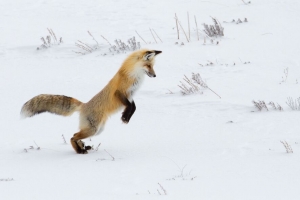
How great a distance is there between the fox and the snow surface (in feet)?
1.23

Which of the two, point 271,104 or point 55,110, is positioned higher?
point 55,110

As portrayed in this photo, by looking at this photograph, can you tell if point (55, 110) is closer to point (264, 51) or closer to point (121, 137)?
point (121, 137)

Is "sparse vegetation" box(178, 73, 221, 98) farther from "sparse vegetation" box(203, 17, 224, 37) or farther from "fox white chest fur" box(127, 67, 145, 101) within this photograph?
"sparse vegetation" box(203, 17, 224, 37)

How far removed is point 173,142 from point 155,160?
964mm

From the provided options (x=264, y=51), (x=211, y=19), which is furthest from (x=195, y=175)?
(x=211, y=19)

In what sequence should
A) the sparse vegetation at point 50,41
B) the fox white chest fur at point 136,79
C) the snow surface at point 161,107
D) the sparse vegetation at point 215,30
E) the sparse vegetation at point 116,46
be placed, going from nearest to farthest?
the snow surface at point 161,107
the fox white chest fur at point 136,79
the sparse vegetation at point 116,46
the sparse vegetation at point 215,30
the sparse vegetation at point 50,41

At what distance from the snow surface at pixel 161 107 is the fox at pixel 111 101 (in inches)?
14.7

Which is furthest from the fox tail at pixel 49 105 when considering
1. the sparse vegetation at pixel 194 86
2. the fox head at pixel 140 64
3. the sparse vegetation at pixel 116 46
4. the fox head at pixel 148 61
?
the sparse vegetation at pixel 116 46

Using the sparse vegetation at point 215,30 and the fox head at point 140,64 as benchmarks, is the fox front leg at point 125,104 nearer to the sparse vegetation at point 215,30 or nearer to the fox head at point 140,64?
the fox head at point 140,64

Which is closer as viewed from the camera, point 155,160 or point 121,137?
point 155,160

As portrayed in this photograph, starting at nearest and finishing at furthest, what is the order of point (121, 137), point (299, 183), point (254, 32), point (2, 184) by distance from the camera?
point (299, 183) → point (2, 184) → point (121, 137) → point (254, 32)

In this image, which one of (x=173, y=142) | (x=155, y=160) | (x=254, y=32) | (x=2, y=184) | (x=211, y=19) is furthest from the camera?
(x=211, y=19)

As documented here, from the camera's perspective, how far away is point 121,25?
49.0 ft

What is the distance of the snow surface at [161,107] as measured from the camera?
21.3 ft
